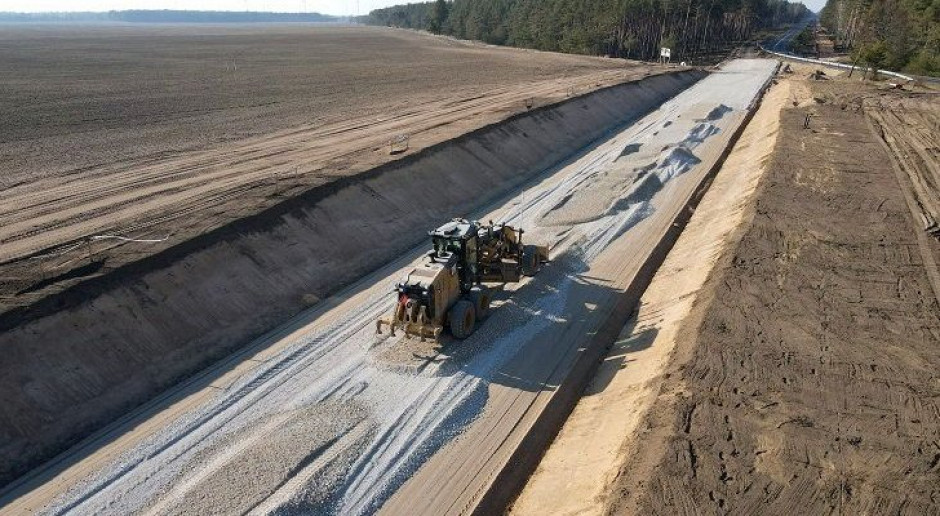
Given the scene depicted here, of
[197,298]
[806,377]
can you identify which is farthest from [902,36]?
[197,298]

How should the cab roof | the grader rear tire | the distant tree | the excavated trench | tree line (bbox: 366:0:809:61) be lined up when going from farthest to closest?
the distant tree < tree line (bbox: 366:0:809:61) < the cab roof < the grader rear tire < the excavated trench

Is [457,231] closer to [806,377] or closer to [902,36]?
[806,377]

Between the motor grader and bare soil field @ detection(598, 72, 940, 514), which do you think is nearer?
bare soil field @ detection(598, 72, 940, 514)

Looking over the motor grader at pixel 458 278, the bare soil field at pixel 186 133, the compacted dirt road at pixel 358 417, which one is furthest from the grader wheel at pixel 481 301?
the bare soil field at pixel 186 133

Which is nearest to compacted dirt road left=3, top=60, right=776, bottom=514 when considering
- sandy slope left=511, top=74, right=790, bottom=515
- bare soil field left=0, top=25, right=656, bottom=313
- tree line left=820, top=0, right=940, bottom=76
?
sandy slope left=511, top=74, right=790, bottom=515

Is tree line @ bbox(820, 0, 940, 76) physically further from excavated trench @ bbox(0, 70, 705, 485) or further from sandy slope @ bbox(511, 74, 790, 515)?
excavated trench @ bbox(0, 70, 705, 485)

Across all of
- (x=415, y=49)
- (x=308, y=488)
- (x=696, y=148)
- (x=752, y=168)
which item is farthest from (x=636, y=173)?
(x=415, y=49)
